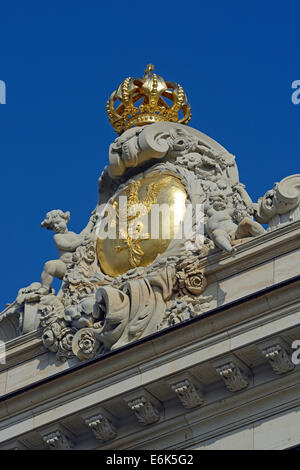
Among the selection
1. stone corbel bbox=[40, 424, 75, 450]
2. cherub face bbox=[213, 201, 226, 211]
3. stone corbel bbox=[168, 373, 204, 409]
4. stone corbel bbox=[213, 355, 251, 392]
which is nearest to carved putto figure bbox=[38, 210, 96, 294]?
cherub face bbox=[213, 201, 226, 211]

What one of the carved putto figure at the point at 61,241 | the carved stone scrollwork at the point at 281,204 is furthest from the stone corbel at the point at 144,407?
the carved putto figure at the point at 61,241

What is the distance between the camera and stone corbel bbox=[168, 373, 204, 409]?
2958cm

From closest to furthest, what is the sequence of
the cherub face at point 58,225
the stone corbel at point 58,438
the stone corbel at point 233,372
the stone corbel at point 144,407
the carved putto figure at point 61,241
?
the stone corbel at point 233,372 < the stone corbel at point 144,407 < the stone corbel at point 58,438 < the carved putto figure at point 61,241 < the cherub face at point 58,225

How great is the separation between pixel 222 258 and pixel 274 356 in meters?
2.22

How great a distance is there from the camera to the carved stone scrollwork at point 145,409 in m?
29.9

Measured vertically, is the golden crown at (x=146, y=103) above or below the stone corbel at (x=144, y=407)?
above

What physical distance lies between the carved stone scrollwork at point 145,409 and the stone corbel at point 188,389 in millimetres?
442

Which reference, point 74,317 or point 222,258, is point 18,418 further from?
point 222,258

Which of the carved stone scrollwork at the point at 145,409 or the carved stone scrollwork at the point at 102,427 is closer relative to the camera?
the carved stone scrollwork at the point at 145,409

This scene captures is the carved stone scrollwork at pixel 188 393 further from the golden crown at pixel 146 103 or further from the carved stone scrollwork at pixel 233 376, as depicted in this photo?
the golden crown at pixel 146 103

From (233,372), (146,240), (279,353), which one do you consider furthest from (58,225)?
(279,353)

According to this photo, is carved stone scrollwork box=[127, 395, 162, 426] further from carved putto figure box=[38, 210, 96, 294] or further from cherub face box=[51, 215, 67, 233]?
cherub face box=[51, 215, 67, 233]

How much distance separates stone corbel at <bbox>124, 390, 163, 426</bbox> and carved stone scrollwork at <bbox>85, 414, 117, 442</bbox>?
17.0 inches

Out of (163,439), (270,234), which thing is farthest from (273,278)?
(163,439)
